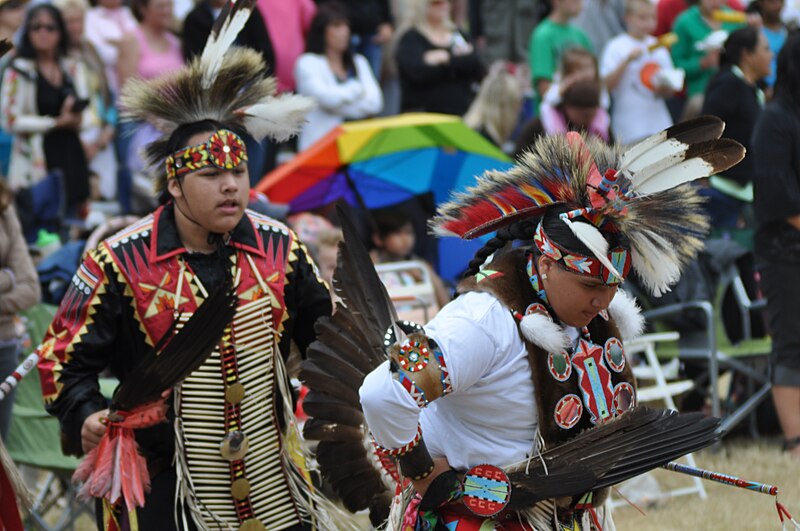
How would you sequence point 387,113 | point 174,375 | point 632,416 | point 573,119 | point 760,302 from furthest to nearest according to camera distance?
point 387,113 → point 573,119 → point 760,302 → point 174,375 → point 632,416

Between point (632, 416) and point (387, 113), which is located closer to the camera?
point (632, 416)

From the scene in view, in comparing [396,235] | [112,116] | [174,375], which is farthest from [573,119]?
[174,375]

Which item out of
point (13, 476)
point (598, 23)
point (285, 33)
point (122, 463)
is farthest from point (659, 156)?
point (598, 23)

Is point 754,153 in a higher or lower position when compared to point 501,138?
higher

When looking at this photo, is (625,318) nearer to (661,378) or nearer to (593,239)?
(593,239)

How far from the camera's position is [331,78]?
9.24 meters

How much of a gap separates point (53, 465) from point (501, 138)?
5.07 metres

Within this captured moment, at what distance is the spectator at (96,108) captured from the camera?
8898 millimetres

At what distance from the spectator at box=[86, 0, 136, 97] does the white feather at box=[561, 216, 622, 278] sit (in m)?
6.48

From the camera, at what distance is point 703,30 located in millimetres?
10969

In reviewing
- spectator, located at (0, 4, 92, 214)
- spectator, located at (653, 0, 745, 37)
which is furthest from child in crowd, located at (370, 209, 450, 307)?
spectator, located at (653, 0, 745, 37)

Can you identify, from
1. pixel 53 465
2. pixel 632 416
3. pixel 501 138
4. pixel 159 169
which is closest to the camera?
pixel 632 416

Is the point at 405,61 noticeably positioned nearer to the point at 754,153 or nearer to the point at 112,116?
the point at 112,116

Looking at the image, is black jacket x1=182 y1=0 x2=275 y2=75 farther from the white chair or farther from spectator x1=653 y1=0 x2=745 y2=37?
spectator x1=653 y1=0 x2=745 y2=37
